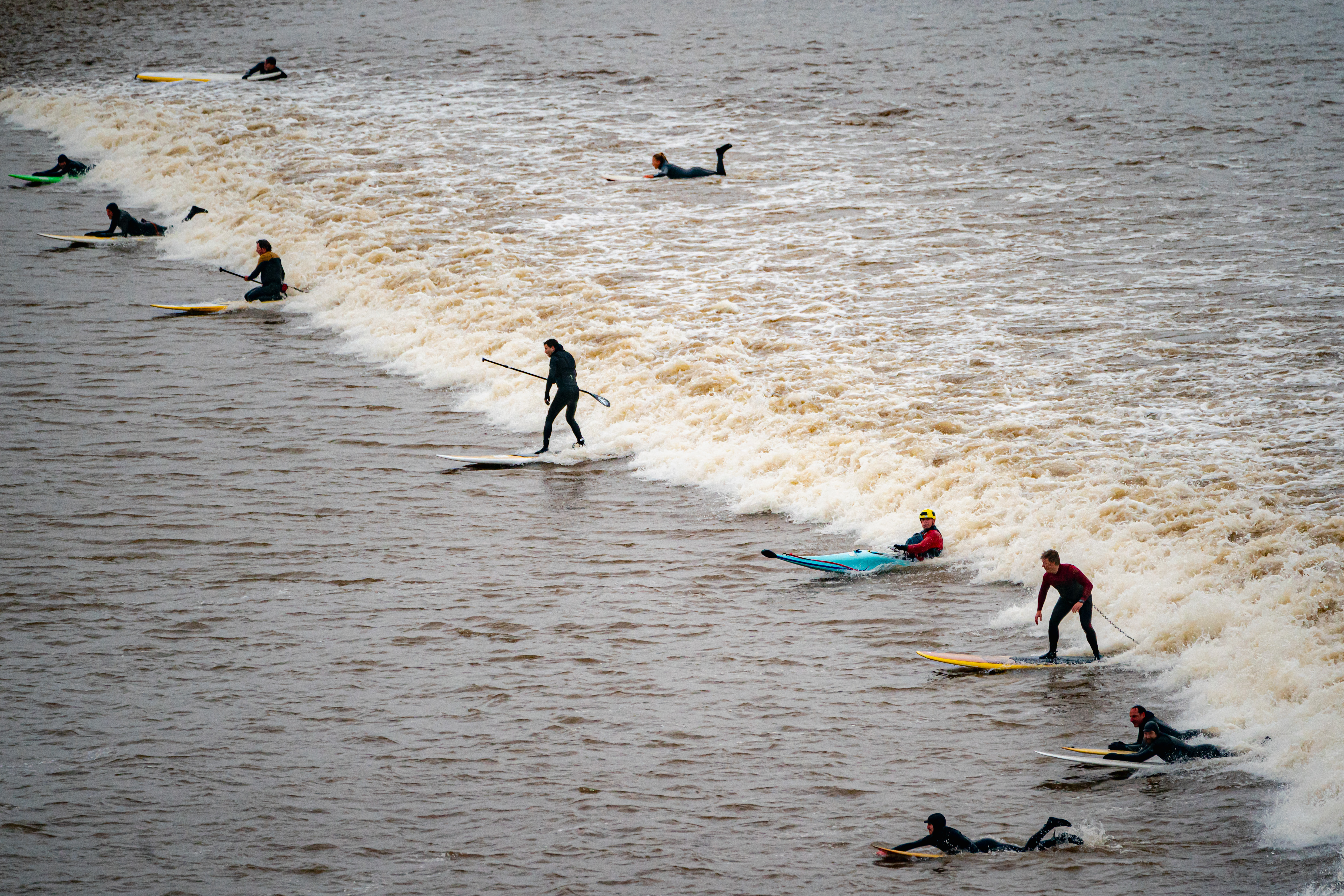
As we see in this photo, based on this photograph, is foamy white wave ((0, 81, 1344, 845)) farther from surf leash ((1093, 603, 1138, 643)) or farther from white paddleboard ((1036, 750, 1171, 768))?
white paddleboard ((1036, 750, 1171, 768))

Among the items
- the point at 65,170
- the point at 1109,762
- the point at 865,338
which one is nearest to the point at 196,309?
the point at 65,170

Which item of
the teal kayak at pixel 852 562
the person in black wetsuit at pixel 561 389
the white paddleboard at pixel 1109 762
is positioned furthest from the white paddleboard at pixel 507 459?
the white paddleboard at pixel 1109 762

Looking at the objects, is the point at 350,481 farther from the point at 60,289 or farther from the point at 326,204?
the point at 326,204

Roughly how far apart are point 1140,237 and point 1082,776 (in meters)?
18.6

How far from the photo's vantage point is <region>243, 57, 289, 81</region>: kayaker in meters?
44.3

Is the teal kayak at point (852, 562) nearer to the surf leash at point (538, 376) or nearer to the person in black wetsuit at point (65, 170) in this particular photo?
the surf leash at point (538, 376)

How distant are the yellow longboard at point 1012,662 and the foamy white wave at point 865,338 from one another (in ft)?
2.35

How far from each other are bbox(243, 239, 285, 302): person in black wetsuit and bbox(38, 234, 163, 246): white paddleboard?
5.79 m

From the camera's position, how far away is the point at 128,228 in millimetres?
32125

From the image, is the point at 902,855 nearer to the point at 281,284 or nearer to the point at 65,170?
the point at 281,284

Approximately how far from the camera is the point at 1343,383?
805 inches

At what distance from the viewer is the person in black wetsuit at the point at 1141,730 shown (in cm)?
1196

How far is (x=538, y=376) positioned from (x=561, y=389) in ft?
4.53

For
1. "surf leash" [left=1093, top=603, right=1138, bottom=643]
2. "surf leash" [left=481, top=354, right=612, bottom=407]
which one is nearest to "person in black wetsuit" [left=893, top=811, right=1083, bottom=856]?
"surf leash" [left=1093, top=603, right=1138, bottom=643]
